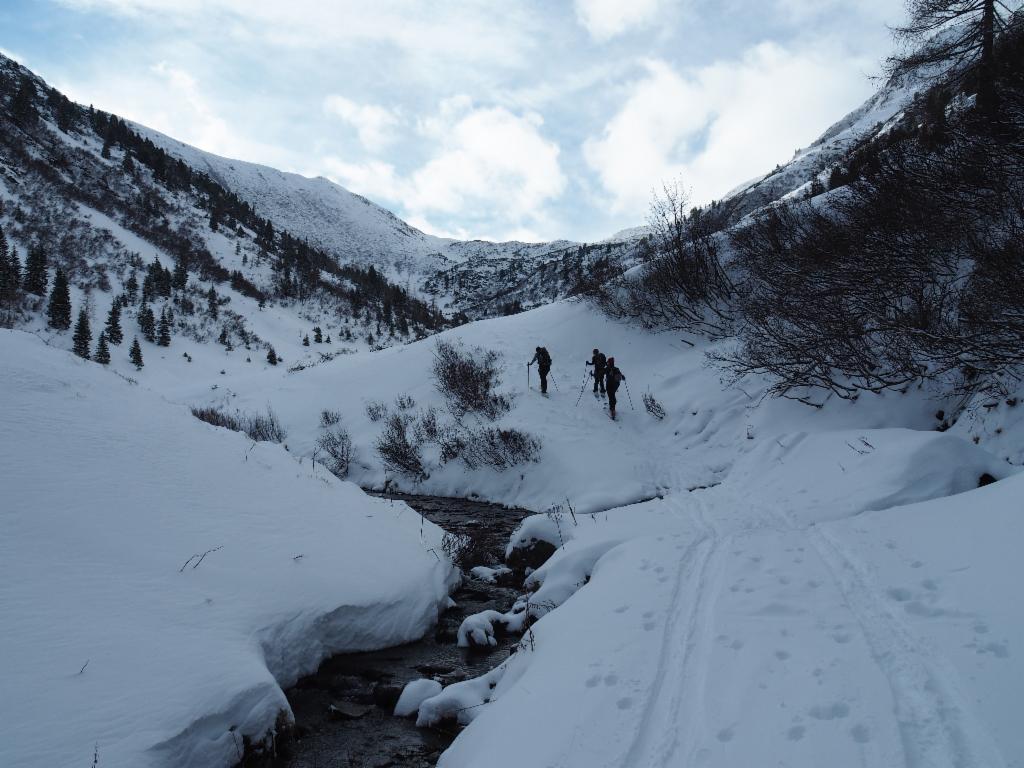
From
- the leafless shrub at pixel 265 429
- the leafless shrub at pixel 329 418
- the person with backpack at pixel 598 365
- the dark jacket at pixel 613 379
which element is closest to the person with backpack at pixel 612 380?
the dark jacket at pixel 613 379

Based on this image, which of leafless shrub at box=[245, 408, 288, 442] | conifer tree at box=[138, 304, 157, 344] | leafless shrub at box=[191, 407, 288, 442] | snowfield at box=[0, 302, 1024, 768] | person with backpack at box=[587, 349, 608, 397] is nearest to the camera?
snowfield at box=[0, 302, 1024, 768]

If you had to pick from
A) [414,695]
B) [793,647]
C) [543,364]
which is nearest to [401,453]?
[543,364]

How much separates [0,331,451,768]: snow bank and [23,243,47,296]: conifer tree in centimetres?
3638

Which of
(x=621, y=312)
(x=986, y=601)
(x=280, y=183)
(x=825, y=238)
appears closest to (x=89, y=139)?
(x=280, y=183)

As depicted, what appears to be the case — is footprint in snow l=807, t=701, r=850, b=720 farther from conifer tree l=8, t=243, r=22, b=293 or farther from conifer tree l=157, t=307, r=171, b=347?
conifer tree l=8, t=243, r=22, b=293

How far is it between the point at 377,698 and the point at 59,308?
41.9m

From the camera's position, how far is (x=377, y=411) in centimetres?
2081

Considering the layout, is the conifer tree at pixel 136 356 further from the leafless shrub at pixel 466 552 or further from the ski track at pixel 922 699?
the ski track at pixel 922 699

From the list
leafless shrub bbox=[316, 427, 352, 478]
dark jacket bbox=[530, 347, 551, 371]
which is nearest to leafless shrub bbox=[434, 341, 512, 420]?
dark jacket bbox=[530, 347, 551, 371]

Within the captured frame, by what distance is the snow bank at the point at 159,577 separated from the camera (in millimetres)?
3484

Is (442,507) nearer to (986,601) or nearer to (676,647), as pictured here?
(676,647)

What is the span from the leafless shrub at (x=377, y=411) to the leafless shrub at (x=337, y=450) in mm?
1452

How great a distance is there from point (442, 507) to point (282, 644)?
28.4 feet

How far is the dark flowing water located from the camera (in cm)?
427
